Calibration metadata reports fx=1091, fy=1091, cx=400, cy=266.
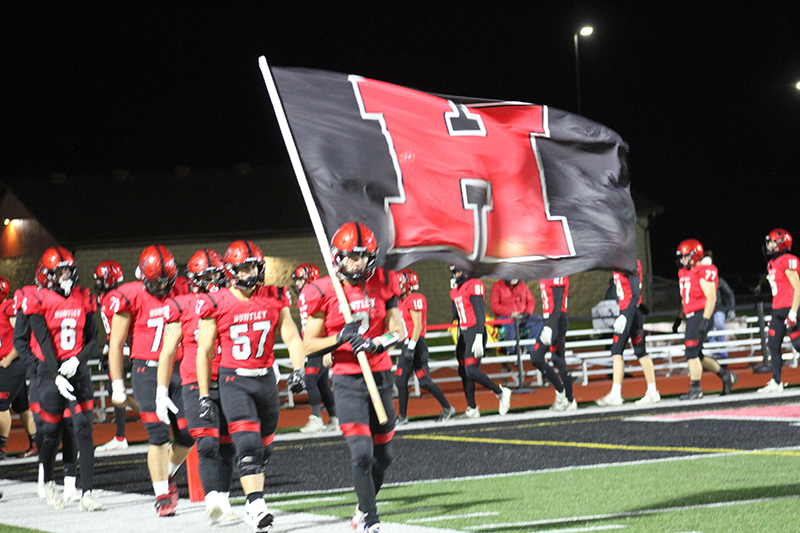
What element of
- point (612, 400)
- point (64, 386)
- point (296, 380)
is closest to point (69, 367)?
point (64, 386)

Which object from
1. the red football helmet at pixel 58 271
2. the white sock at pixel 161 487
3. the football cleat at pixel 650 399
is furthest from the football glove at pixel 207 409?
the football cleat at pixel 650 399

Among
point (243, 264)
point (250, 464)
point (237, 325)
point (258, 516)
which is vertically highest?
point (243, 264)

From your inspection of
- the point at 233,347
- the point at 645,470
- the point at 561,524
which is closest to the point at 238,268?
the point at 233,347

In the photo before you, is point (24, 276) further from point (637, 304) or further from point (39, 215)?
point (637, 304)

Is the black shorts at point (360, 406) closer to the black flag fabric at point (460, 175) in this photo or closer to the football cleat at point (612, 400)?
the black flag fabric at point (460, 175)

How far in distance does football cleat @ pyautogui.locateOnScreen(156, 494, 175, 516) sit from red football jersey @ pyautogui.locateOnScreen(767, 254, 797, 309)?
9.52m

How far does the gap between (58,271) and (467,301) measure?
22.4ft

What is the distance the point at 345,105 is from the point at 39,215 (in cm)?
3423

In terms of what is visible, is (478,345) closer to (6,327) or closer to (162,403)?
(6,327)

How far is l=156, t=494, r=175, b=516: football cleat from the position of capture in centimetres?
790

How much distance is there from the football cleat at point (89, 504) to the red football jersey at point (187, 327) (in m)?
1.35

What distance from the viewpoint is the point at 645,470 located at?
8977mm

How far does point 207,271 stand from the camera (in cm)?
820

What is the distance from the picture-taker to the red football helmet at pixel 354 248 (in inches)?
259
